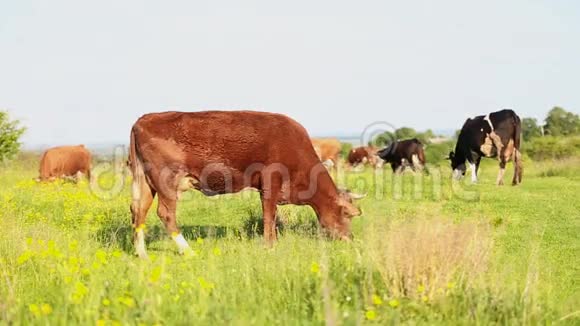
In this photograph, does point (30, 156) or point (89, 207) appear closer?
point (89, 207)

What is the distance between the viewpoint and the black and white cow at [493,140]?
22172 mm

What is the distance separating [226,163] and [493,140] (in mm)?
14409

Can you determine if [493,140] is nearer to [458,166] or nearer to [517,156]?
[517,156]

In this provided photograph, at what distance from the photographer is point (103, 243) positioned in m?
11.0

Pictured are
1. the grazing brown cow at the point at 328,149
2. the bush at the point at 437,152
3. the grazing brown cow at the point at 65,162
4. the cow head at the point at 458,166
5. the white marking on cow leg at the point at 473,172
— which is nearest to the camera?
the white marking on cow leg at the point at 473,172

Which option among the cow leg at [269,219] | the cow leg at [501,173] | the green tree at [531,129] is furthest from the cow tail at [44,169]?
the green tree at [531,129]

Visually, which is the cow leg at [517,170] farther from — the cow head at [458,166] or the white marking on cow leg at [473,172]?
the cow head at [458,166]

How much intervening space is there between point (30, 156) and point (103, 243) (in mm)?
30672

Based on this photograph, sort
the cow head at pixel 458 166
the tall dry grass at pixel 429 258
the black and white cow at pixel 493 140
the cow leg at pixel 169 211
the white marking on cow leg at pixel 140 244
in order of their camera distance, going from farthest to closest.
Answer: the cow head at pixel 458 166 → the black and white cow at pixel 493 140 → the cow leg at pixel 169 211 → the white marking on cow leg at pixel 140 244 → the tall dry grass at pixel 429 258

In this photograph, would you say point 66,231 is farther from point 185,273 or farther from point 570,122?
point 570,122

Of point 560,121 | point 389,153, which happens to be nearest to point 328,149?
point 389,153

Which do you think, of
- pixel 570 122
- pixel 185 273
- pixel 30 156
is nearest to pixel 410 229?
pixel 185 273

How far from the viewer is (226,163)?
10.7m

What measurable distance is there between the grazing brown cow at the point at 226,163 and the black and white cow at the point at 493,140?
1188 centimetres
